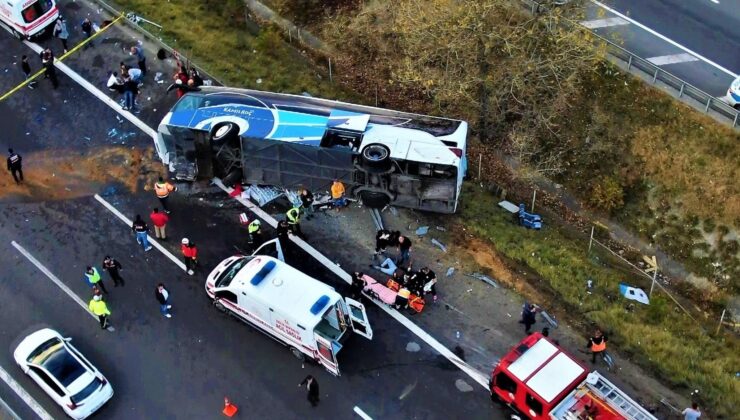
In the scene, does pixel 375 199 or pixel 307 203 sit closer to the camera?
pixel 375 199

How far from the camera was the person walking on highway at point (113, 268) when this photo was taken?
24297mm

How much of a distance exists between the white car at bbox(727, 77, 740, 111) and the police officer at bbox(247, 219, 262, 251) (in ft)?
56.5

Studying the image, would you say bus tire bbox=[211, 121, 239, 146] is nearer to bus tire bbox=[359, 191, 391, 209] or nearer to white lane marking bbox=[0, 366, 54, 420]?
bus tire bbox=[359, 191, 391, 209]

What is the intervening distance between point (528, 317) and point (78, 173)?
16052 mm

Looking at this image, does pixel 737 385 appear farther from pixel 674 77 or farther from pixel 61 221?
pixel 61 221

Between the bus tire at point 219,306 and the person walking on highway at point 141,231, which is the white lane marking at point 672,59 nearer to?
the bus tire at point 219,306

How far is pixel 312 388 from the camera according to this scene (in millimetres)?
21594

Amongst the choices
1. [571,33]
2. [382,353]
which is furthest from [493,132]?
[382,353]

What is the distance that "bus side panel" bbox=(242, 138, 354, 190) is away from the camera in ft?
85.6

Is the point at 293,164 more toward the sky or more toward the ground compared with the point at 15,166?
more toward the sky

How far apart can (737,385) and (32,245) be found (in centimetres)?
2154

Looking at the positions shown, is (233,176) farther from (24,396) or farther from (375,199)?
(24,396)

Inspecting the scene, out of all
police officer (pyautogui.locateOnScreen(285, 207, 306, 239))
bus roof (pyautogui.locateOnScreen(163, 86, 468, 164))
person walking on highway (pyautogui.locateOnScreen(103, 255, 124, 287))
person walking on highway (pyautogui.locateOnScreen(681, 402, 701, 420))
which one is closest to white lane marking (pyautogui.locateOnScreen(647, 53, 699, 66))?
bus roof (pyautogui.locateOnScreen(163, 86, 468, 164))

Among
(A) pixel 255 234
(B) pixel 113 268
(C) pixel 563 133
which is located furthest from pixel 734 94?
(B) pixel 113 268
